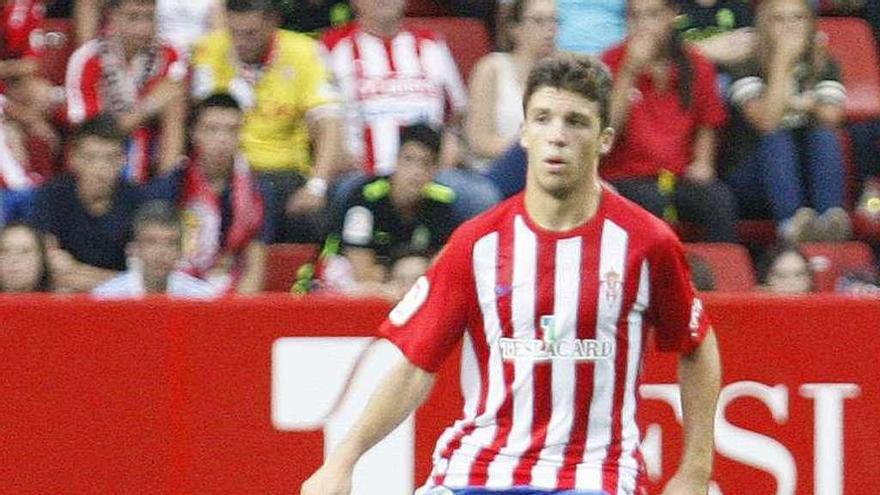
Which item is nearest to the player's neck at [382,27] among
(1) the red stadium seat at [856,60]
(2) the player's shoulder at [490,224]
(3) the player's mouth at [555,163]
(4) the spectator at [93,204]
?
(4) the spectator at [93,204]

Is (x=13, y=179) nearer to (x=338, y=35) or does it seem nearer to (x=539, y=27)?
(x=338, y=35)

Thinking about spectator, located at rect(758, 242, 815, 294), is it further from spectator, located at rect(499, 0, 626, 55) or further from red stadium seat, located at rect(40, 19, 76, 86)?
red stadium seat, located at rect(40, 19, 76, 86)

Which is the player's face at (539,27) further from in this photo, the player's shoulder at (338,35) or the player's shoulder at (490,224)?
the player's shoulder at (490,224)

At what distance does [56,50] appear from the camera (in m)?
8.95

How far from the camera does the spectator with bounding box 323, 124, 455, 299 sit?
7.68m

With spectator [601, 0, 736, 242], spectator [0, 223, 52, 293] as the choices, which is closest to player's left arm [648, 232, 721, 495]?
spectator [0, 223, 52, 293]

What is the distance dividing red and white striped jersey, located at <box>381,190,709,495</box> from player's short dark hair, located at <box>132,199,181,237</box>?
2.82 meters

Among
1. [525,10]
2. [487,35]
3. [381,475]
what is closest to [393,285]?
[381,475]

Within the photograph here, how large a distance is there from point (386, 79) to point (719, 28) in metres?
1.66

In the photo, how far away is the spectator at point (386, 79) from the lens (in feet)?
28.2

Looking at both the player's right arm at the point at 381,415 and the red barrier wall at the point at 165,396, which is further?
the red barrier wall at the point at 165,396

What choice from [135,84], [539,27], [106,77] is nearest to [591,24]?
[539,27]

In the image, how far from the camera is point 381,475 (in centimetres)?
652

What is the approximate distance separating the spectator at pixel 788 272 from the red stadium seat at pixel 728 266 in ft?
0.27
